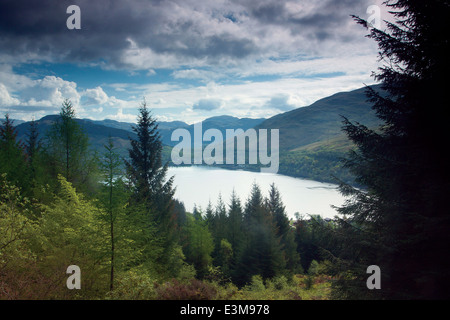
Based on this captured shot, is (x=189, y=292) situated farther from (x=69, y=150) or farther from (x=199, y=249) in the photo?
(x=199, y=249)

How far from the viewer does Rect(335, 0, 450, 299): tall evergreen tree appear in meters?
4.84

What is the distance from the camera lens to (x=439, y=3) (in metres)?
5.11

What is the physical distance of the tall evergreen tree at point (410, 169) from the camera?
4.84 metres

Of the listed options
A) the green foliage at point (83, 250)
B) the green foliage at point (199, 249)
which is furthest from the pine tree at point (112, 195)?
the green foliage at point (199, 249)

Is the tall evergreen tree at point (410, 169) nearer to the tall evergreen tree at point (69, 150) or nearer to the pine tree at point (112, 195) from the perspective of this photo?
the pine tree at point (112, 195)

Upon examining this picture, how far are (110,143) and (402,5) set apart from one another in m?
9.84

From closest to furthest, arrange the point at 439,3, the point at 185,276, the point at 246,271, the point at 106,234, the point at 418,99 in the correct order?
the point at 439,3 < the point at 418,99 < the point at 106,234 < the point at 185,276 < the point at 246,271

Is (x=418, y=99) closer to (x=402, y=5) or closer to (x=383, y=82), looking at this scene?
(x=383, y=82)

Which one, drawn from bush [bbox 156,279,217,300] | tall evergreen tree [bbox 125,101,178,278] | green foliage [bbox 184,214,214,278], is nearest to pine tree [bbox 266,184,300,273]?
green foliage [bbox 184,214,214,278]

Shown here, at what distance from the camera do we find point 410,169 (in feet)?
17.1

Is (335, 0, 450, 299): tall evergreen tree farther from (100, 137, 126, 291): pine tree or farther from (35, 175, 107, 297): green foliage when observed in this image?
(35, 175, 107, 297): green foliage

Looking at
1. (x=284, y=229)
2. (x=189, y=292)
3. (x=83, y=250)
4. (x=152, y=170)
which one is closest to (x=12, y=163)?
(x=152, y=170)

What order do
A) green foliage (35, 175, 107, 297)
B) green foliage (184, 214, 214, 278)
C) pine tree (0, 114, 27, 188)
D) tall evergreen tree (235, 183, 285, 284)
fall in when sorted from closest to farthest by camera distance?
green foliage (35, 175, 107, 297) < pine tree (0, 114, 27, 188) < tall evergreen tree (235, 183, 285, 284) < green foliage (184, 214, 214, 278)
